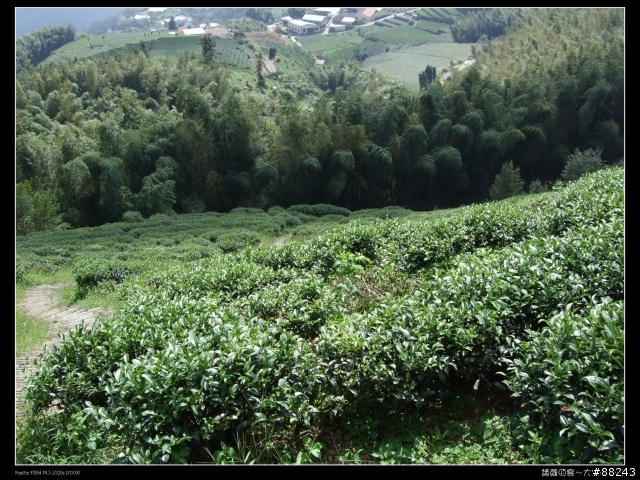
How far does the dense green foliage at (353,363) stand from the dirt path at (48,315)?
867 millimetres

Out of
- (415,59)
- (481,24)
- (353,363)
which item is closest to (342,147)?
(353,363)

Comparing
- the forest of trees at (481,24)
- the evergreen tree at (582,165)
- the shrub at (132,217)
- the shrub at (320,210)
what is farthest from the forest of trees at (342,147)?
the forest of trees at (481,24)

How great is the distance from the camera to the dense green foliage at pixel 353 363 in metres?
3.12

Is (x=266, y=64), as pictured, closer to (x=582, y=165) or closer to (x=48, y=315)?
(x=582, y=165)

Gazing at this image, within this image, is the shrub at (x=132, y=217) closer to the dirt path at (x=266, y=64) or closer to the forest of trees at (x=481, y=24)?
the dirt path at (x=266, y=64)

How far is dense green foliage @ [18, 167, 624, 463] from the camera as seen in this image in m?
3.12

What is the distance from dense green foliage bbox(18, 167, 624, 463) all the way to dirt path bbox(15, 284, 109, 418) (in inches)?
34.1

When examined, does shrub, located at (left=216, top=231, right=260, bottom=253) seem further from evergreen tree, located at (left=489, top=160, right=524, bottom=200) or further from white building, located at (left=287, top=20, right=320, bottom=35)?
evergreen tree, located at (left=489, top=160, right=524, bottom=200)

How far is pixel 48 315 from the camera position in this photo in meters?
8.35

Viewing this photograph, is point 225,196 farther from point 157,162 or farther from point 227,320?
point 227,320

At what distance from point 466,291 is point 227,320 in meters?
1.97

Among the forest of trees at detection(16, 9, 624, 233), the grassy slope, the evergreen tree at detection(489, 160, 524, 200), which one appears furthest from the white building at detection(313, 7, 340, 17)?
the grassy slope

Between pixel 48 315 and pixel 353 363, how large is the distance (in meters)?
6.55

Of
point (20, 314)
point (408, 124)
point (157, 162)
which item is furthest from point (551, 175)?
point (20, 314)
